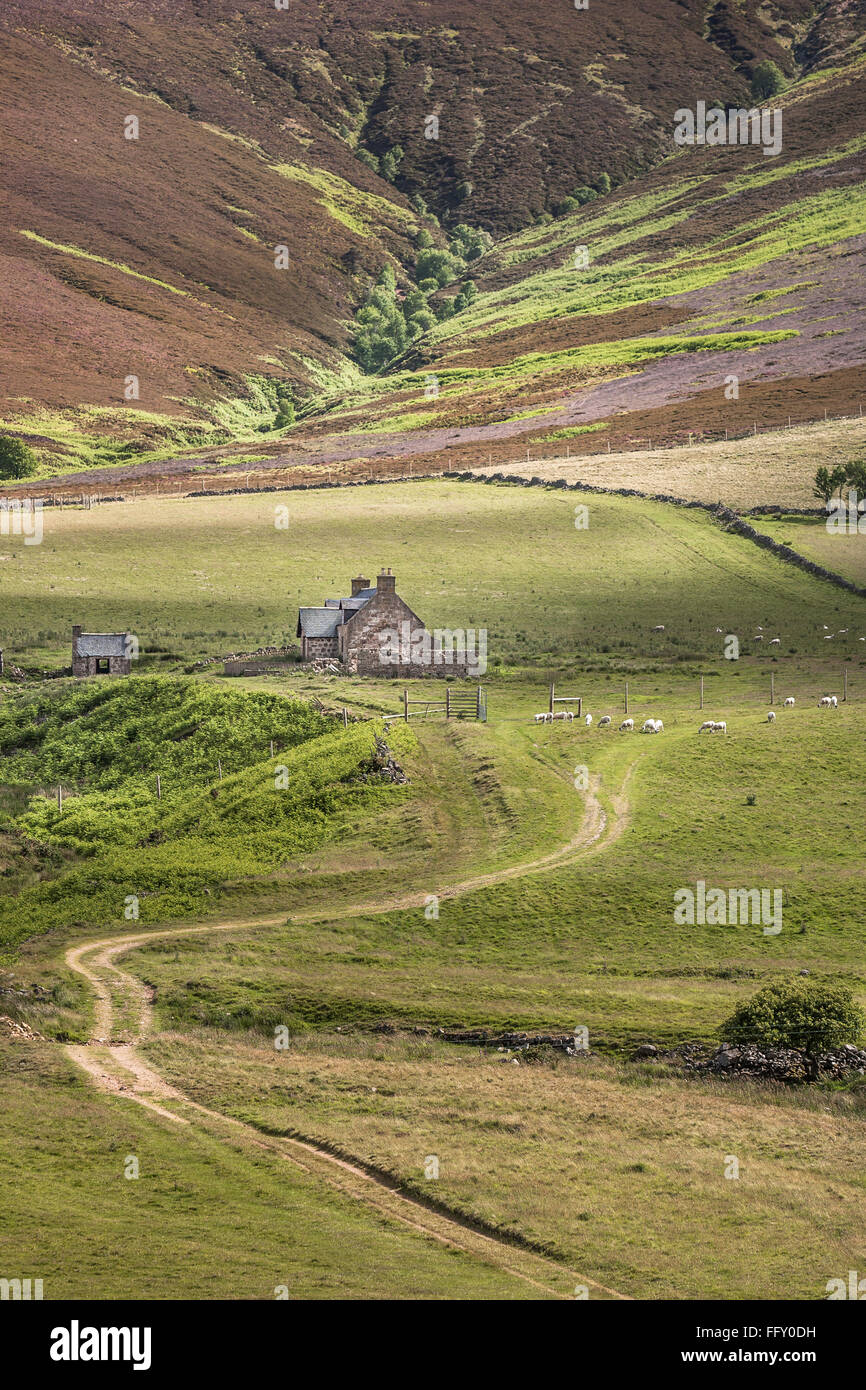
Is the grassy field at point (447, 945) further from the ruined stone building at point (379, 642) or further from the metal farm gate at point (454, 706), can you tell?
the ruined stone building at point (379, 642)

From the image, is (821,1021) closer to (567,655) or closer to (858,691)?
(858,691)

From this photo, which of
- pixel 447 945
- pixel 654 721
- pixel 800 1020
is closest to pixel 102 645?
pixel 654 721

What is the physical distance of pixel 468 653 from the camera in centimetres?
7244

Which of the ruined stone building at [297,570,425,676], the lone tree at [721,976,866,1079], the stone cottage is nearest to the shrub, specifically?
→ the lone tree at [721,976,866,1079]

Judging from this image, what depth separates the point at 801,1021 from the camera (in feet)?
110

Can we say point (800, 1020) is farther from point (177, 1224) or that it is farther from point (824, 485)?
point (824, 485)

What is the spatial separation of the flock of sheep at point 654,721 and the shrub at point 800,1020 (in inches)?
891

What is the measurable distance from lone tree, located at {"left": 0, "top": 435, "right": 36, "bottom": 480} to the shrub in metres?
150

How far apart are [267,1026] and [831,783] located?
2367cm

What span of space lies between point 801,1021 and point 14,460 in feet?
501

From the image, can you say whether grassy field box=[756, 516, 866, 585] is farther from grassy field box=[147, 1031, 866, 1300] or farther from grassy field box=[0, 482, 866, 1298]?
grassy field box=[147, 1031, 866, 1300]

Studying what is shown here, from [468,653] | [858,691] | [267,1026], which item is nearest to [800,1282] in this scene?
[267,1026]

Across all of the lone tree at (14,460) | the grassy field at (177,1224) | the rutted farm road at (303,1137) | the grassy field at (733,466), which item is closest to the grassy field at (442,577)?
the grassy field at (733,466)

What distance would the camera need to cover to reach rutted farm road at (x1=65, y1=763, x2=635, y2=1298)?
2425 cm
